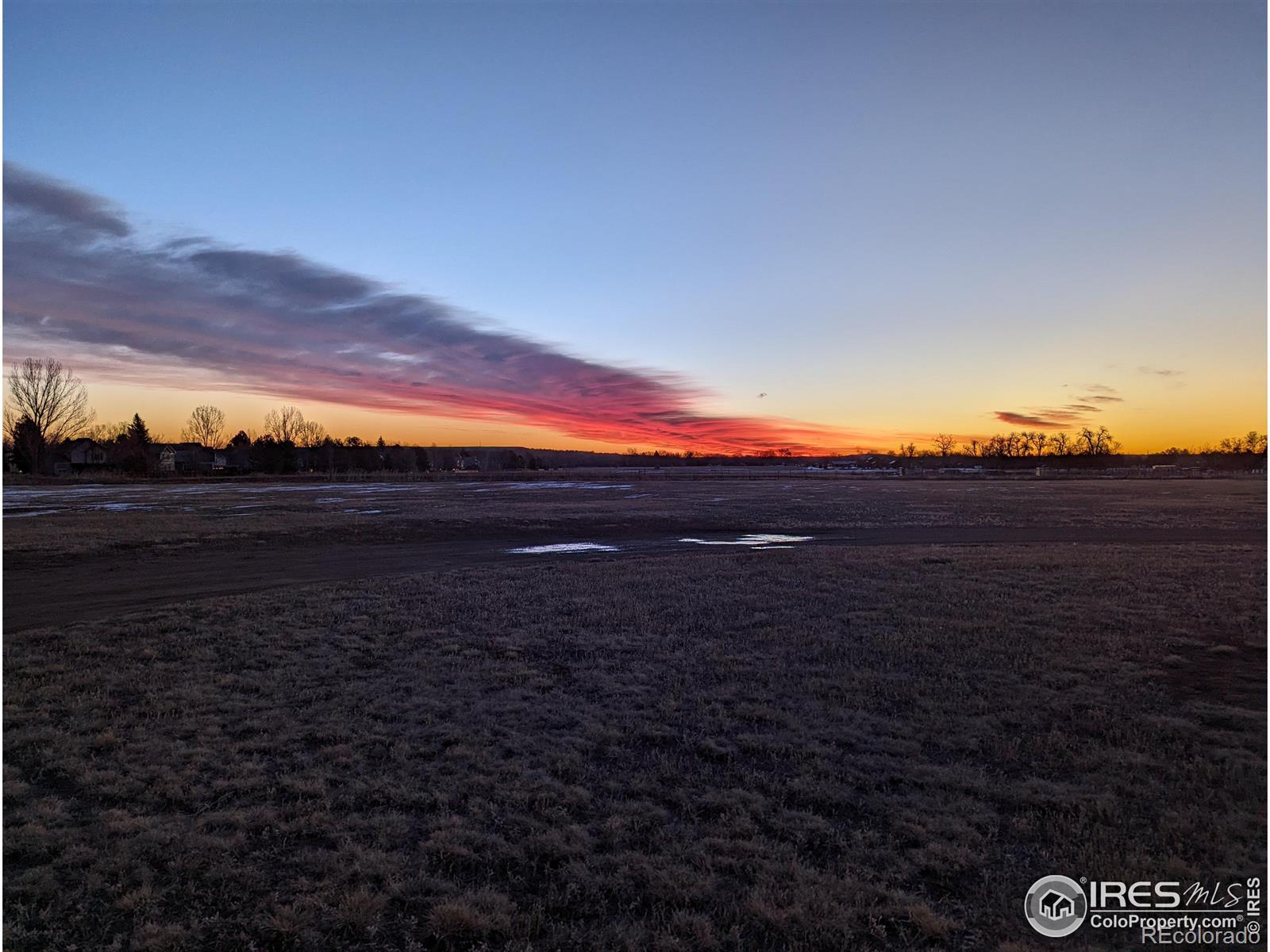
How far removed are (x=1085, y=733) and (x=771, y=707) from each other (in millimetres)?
3555

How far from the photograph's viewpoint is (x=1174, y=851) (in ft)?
17.4

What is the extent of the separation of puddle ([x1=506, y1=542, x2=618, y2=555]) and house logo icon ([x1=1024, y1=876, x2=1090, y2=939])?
59.5 ft

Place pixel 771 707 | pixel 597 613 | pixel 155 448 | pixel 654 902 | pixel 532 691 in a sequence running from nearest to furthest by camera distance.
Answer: pixel 654 902 < pixel 771 707 < pixel 532 691 < pixel 597 613 < pixel 155 448

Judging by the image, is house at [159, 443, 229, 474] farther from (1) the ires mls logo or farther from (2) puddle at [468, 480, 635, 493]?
(1) the ires mls logo

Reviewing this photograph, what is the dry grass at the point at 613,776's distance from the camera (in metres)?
4.73

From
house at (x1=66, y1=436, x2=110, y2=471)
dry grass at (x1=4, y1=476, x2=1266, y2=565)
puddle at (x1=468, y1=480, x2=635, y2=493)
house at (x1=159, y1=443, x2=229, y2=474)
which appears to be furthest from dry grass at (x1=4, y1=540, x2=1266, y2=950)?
house at (x1=66, y1=436, x2=110, y2=471)

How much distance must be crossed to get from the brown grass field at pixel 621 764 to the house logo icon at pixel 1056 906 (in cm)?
9

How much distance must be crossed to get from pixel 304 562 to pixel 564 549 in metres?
8.24

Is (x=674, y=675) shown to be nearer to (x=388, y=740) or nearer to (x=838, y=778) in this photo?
Result: (x=838, y=778)

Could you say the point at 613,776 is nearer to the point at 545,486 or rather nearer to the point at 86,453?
the point at 545,486

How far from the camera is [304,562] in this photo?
19875mm

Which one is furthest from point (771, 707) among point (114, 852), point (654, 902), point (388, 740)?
point (114, 852)

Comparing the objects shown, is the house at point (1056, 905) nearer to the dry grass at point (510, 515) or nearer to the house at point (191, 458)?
the dry grass at point (510, 515)

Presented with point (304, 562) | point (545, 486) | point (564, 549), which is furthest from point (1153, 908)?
point (545, 486)
